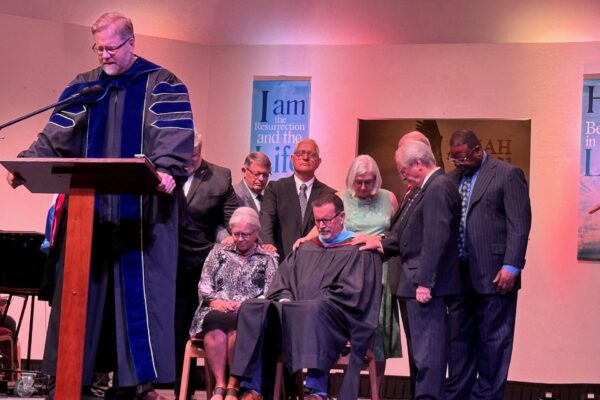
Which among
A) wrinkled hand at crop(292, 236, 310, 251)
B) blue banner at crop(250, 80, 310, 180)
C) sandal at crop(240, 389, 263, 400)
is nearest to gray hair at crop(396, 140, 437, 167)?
wrinkled hand at crop(292, 236, 310, 251)

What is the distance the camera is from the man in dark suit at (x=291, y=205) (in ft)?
20.0

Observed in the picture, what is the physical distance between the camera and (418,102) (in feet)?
24.4

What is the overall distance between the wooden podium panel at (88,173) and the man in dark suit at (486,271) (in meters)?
2.47

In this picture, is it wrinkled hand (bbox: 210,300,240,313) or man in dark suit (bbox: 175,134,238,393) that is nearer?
wrinkled hand (bbox: 210,300,240,313)

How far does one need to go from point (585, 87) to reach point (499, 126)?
663 mm

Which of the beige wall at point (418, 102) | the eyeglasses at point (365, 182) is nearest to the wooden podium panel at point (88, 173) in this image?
the eyeglasses at point (365, 182)

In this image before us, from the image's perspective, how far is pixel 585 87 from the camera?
7129 mm

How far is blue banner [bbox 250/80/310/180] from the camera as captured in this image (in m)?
7.60

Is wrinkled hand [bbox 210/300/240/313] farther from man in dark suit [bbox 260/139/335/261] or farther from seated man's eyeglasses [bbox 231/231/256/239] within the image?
man in dark suit [bbox 260/139/335/261]

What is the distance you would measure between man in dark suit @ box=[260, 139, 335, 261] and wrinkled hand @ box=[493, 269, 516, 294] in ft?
4.18

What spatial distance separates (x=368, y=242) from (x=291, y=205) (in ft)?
2.32

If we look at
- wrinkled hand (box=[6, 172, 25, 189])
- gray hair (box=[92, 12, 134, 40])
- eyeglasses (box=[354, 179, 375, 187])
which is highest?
gray hair (box=[92, 12, 134, 40])

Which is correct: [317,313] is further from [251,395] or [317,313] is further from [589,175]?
[589,175]

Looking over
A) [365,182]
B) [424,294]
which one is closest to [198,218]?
[365,182]
